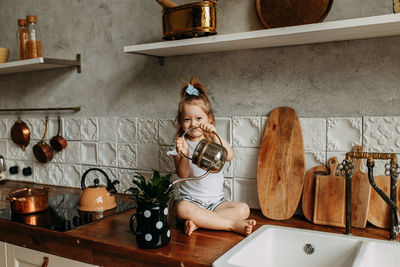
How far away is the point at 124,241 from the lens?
131 centimetres

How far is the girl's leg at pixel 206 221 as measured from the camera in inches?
53.8

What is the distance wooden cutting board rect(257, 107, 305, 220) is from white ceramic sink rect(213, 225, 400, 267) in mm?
170

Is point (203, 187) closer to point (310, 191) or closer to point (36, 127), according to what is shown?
point (310, 191)

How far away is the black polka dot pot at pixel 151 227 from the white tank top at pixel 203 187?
34cm

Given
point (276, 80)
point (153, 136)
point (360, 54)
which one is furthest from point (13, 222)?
point (360, 54)

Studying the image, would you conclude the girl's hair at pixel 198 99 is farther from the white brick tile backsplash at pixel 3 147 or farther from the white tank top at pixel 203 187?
the white brick tile backsplash at pixel 3 147

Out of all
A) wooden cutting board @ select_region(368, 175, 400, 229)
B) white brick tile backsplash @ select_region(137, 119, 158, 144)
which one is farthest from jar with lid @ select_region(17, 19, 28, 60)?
wooden cutting board @ select_region(368, 175, 400, 229)

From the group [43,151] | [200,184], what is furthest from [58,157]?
[200,184]

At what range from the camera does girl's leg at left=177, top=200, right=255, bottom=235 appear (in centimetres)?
137

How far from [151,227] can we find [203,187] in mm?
412

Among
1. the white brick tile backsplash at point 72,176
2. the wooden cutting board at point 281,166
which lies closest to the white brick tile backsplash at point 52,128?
the white brick tile backsplash at point 72,176

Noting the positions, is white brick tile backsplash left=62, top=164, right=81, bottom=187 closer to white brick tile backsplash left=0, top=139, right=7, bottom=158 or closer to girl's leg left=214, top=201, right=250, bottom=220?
white brick tile backsplash left=0, top=139, right=7, bottom=158

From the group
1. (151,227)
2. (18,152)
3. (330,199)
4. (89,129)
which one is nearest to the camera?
(151,227)

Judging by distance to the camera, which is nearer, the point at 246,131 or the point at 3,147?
the point at 246,131
